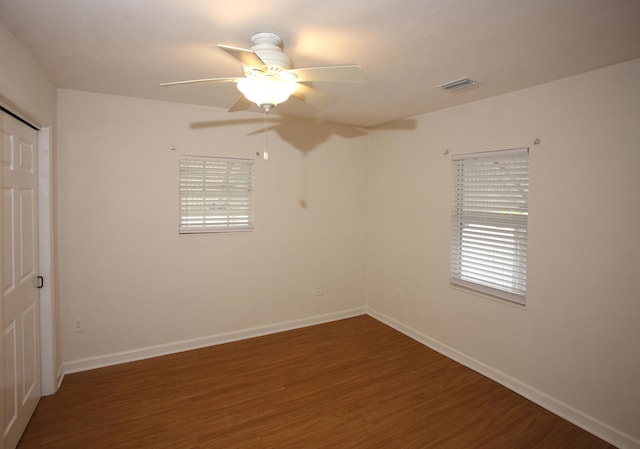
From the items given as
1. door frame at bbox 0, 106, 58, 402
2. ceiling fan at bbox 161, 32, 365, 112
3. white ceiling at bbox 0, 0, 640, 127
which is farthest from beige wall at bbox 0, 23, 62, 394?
ceiling fan at bbox 161, 32, 365, 112

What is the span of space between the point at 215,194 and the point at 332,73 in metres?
2.34

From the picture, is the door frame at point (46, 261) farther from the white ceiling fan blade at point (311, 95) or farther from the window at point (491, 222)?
the window at point (491, 222)

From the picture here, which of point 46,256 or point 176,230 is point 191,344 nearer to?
point 176,230

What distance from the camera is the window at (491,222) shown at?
288 centimetres

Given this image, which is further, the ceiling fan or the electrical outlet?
the electrical outlet

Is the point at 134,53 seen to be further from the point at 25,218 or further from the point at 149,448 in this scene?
the point at 149,448

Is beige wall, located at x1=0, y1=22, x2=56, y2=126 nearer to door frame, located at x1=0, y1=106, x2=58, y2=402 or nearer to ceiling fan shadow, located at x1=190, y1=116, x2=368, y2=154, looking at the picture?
door frame, located at x1=0, y1=106, x2=58, y2=402

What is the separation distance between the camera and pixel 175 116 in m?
3.41

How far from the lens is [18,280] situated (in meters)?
2.24

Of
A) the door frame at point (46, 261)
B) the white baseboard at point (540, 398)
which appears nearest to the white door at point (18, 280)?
the door frame at point (46, 261)

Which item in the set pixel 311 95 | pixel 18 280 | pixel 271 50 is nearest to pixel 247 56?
pixel 271 50

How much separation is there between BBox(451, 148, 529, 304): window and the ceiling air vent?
68 cm

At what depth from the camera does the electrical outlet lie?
3.11 metres

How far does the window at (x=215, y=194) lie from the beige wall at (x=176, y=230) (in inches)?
3.6
